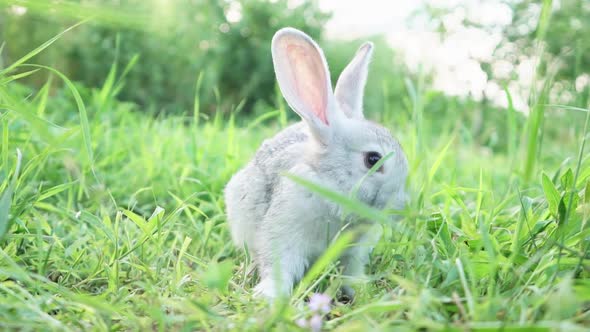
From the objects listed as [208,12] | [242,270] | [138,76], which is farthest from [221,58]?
[242,270]

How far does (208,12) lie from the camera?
405 inches

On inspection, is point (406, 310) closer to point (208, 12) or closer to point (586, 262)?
point (586, 262)

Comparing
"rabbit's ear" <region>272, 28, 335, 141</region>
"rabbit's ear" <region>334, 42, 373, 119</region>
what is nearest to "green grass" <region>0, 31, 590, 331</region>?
"rabbit's ear" <region>272, 28, 335, 141</region>

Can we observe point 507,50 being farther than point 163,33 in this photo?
No

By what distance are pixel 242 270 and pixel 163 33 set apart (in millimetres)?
8739

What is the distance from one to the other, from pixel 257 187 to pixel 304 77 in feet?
2.05

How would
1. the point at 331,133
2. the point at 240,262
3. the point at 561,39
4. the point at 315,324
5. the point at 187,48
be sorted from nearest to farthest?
the point at 315,324, the point at 331,133, the point at 240,262, the point at 561,39, the point at 187,48

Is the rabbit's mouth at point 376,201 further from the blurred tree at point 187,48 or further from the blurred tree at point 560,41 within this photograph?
the blurred tree at point 187,48

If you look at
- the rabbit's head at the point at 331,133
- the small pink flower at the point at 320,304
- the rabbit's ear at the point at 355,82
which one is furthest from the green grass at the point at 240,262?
the rabbit's ear at the point at 355,82

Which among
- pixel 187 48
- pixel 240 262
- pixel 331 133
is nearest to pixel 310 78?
pixel 331 133

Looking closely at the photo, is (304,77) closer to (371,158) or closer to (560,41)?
(371,158)

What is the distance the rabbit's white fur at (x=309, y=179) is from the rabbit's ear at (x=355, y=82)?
0.34 m

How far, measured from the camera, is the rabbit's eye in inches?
100

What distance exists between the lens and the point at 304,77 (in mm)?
2721
